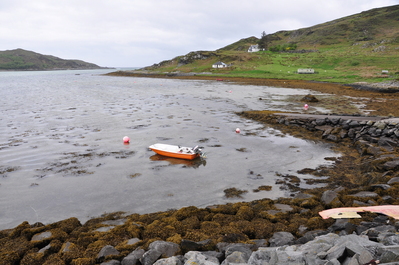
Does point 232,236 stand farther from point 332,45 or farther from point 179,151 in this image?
point 332,45

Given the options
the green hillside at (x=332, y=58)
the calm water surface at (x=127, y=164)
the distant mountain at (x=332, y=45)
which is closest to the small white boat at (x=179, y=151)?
the calm water surface at (x=127, y=164)

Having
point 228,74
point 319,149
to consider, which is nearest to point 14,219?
point 319,149

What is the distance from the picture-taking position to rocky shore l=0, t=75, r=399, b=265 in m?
5.36

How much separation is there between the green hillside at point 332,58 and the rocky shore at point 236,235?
5414 cm

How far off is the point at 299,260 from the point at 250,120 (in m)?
21.5

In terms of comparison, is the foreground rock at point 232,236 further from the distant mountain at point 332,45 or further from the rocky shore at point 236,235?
the distant mountain at point 332,45

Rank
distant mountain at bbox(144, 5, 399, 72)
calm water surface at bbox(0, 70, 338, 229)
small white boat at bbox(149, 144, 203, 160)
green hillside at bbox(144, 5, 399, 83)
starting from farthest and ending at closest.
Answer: distant mountain at bbox(144, 5, 399, 72), green hillside at bbox(144, 5, 399, 83), small white boat at bbox(149, 144, 203, 160), calm water surface at bbox(0, 70, 338, 229)

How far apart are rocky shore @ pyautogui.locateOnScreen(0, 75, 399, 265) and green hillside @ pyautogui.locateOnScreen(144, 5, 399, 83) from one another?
54139mm

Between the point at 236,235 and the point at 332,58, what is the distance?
326ft

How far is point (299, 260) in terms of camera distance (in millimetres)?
4938

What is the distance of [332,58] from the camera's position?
3590 inches

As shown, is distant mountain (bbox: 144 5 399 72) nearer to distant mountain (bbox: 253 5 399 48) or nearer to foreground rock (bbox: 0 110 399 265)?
distant mountain (bbox: 253 5 399 48)

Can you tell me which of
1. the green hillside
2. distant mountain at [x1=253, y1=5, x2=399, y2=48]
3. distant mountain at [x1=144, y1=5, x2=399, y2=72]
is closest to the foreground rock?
the green hillside

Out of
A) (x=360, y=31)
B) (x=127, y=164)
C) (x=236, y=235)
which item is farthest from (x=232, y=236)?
(x=360, y=31)
